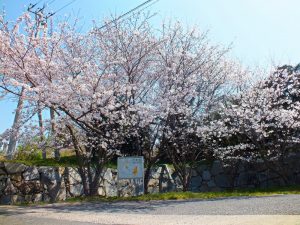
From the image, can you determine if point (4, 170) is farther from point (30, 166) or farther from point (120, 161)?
point (120, 161)

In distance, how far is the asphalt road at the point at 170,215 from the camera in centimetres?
554

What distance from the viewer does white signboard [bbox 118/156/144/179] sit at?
10203mm

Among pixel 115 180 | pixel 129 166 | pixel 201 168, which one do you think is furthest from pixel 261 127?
pixel 115 180

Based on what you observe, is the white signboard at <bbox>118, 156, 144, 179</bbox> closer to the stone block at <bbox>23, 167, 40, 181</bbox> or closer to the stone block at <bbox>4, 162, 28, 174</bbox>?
the stone block at <bbox>23, 167, 40, 181</bbox>

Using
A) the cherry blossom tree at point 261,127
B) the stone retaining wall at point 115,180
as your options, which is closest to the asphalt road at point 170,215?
the stone retaining wall at point 115,180

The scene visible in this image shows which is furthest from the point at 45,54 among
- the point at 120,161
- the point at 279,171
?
the point at 279,171

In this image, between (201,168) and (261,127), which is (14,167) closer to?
(201,168)

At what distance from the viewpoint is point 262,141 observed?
13.8 meters

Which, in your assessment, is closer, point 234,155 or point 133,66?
point 133,66

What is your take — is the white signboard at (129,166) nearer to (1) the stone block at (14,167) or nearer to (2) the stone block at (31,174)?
(2) the stone block at (31,174)

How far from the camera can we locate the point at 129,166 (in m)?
10.3

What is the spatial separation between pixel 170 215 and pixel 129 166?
13.2 ft

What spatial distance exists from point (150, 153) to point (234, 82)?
15.9 ft

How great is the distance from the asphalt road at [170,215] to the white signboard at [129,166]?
2.28 meters
